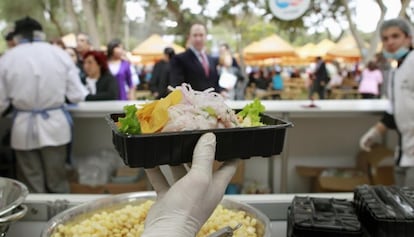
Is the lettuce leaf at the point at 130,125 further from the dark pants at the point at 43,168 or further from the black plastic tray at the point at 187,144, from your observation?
the dark pants at the point at 43,168

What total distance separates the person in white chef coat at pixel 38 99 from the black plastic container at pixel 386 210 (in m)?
2.02

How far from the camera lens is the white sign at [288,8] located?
11.9ft

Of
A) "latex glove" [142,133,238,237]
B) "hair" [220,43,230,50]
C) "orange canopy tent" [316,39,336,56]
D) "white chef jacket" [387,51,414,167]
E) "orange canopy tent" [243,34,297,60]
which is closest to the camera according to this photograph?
"latex glove" [142,133,238,237]

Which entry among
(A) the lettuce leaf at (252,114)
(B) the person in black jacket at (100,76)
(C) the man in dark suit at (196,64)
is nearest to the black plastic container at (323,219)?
(A) the lettuce leaf at (252,114)

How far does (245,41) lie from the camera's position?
555cm

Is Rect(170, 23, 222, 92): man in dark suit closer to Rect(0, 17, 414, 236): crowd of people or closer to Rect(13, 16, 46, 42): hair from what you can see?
Rect(0, 17, 414, 236): crowd of people

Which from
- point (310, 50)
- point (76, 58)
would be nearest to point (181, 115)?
point (76, 58)

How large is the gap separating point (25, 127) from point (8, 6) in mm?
3654

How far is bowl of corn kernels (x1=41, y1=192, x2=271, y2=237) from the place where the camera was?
100cm

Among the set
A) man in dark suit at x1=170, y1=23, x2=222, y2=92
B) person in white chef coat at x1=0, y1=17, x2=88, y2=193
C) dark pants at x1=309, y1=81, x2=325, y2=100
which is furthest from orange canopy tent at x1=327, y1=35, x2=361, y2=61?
person in white chef coat at x1=0, y1=17, x2=88, y2=193

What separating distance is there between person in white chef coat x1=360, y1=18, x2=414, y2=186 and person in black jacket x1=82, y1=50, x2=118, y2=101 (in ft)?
6.54

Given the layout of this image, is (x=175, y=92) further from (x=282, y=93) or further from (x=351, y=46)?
(x=282, y=93)

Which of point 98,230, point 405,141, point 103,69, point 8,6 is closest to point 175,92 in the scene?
point 98,230

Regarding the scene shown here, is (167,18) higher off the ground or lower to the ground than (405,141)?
higher
